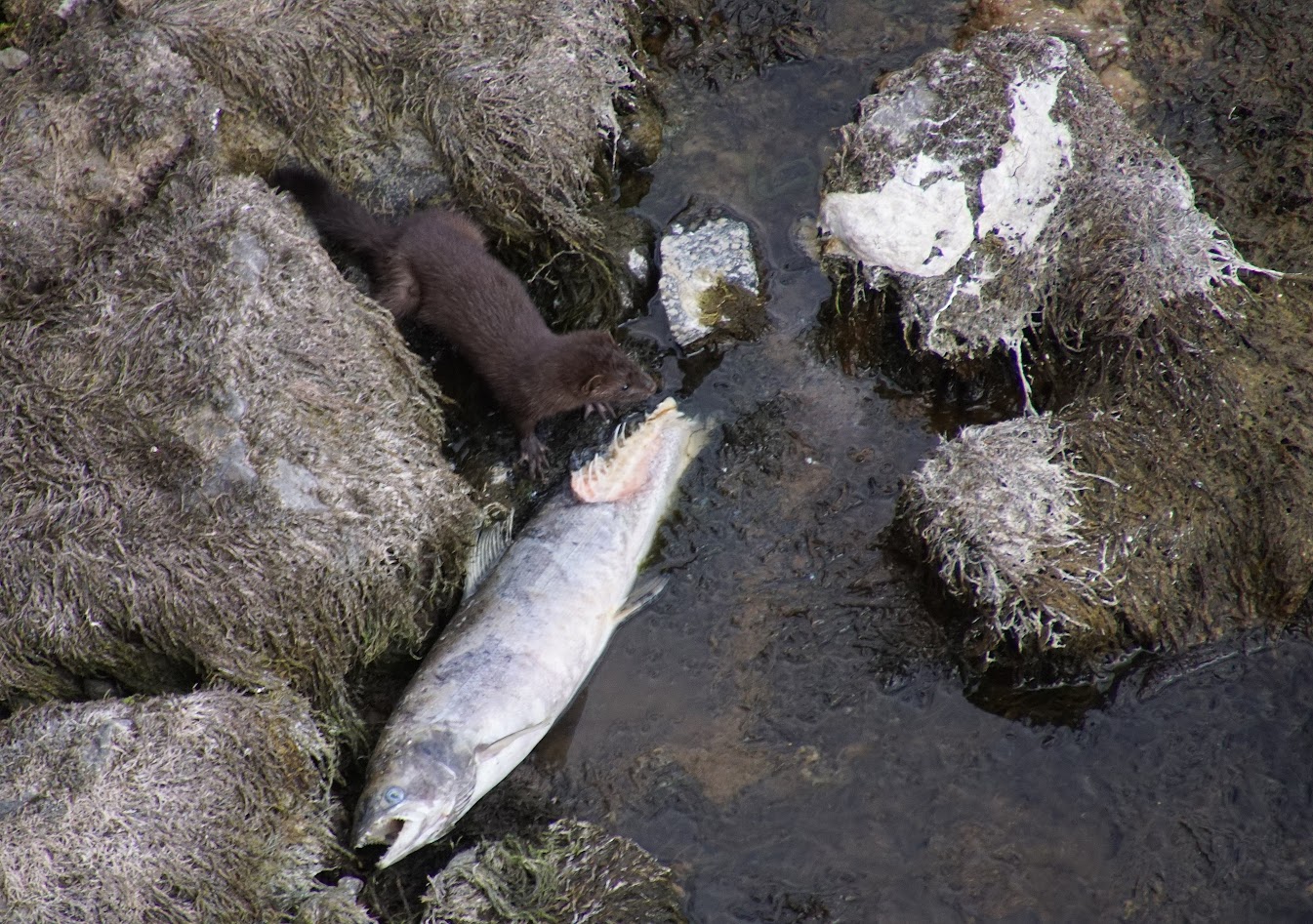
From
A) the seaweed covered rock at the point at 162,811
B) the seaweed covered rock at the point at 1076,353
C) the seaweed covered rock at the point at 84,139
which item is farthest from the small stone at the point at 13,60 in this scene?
the seaweed covered rock at the point at 1076,353

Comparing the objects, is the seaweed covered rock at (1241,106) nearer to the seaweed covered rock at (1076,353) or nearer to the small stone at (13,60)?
the seaweed covered rock at (1076,353)

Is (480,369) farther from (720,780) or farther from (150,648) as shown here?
(720,780)

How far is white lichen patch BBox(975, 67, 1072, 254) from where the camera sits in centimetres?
468

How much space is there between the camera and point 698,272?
5.09 m

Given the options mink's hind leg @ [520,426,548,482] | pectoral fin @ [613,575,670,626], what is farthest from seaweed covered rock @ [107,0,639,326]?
pectoral fin @ [613,575,670,626]

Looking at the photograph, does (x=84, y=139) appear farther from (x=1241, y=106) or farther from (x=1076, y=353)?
(x=1241, y=106)

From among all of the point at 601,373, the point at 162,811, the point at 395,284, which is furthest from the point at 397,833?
the point at 395,284

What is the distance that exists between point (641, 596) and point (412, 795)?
1.22 meters

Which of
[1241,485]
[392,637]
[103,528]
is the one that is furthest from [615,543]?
[1241,485]

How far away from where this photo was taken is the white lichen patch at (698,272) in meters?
5.05

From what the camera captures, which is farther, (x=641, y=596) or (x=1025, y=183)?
(x=1025, y=183)

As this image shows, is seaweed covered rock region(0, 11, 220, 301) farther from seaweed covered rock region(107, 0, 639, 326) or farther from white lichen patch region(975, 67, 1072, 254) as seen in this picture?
white lichen patch region(975, 67, 1072, 254)

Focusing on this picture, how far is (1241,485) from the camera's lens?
170 inches

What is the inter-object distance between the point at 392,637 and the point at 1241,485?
345cm
